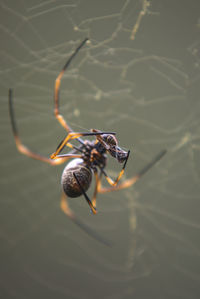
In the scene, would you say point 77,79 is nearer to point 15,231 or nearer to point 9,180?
point 9,180

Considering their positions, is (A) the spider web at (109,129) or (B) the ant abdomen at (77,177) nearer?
(B) the ant abdomen at (77,177)

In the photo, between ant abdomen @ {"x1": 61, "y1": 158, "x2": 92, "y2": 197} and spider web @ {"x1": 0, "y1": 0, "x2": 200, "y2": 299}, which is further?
spider web @ {"x1": 0, "y1": 0, "x2": 200, "y2": 299}

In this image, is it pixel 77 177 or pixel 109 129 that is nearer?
pixel 77 177

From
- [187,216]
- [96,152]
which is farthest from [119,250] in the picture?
[96,152]
